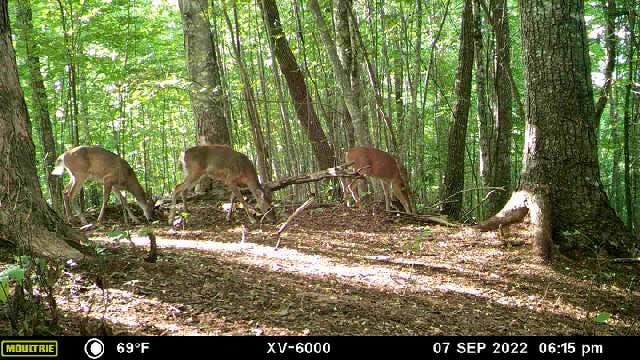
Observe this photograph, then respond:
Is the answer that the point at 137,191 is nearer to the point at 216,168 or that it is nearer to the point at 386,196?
the point at 216,168

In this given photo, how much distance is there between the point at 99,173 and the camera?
10.9 m

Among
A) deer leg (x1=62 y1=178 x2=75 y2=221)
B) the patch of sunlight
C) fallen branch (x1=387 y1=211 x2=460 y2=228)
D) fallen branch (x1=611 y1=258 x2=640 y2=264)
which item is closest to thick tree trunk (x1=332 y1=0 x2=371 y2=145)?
fallen branch (x1=387 y1=211 x2=460 y2=228)

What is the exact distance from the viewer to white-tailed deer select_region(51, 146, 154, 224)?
34.3 ft

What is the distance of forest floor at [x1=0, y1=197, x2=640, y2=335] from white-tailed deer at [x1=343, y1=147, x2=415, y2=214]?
2.64 metres

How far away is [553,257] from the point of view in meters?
6.38

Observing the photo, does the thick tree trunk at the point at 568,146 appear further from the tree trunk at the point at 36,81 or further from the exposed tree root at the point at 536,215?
the tree trunk at the point at 36,81

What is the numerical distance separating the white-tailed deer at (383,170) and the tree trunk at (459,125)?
3.13 feet

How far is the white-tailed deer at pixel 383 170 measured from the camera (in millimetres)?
10328

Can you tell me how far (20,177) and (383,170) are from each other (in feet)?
23.2

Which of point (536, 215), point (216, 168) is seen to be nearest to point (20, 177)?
point (536, 215)
